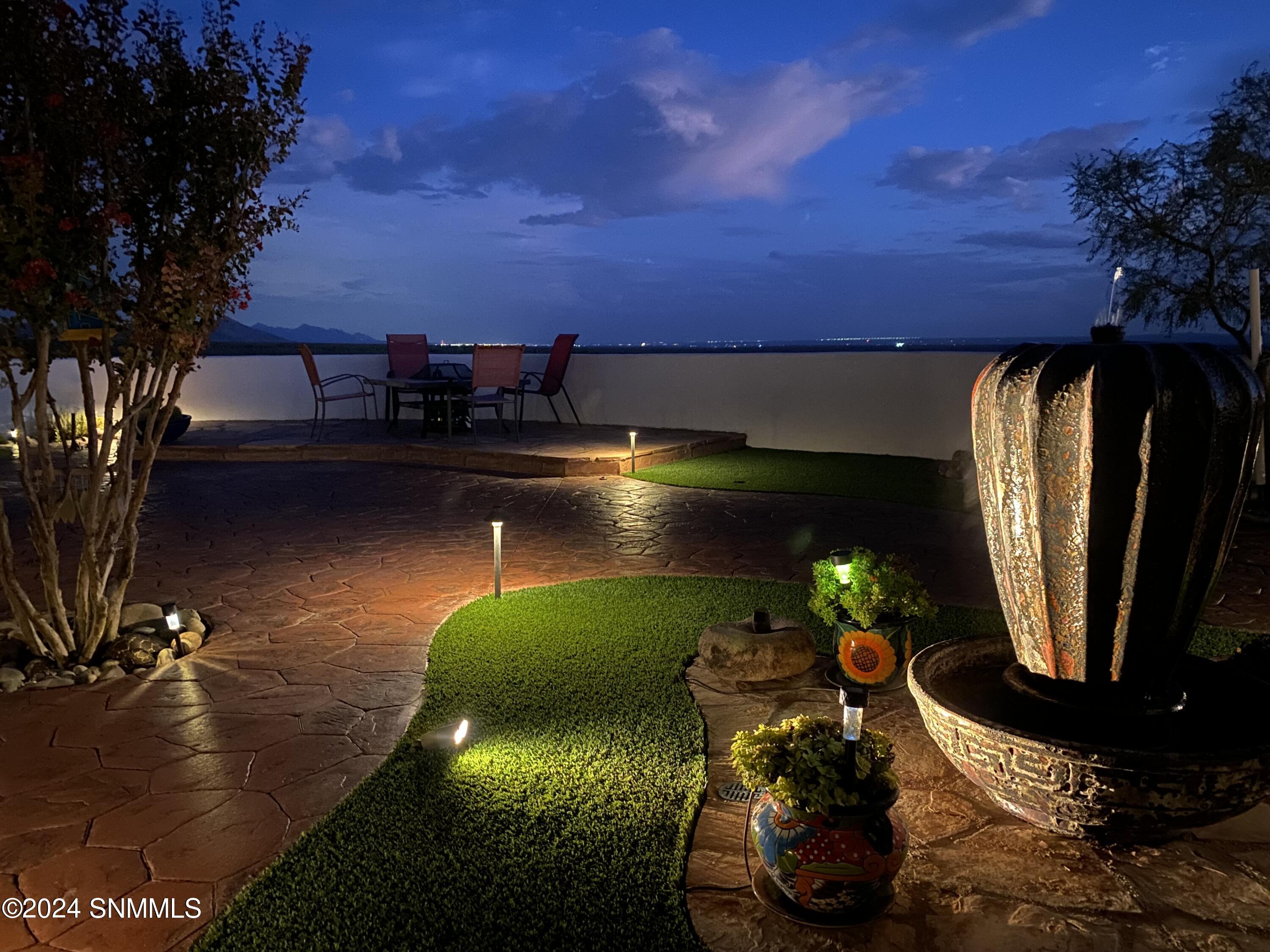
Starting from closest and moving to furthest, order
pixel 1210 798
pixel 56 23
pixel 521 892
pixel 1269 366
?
pixel 1210 798
pixel 521 892
pixel 56 23
pixel 1269 366

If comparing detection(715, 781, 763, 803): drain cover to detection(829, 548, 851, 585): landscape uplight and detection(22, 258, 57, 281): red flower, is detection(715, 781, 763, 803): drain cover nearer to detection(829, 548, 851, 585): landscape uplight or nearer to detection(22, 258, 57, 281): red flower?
detection(829, 548, 851, 585): landscape uplight

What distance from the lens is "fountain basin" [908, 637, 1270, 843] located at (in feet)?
6.26

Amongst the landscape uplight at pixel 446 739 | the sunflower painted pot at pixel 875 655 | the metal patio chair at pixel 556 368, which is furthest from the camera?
the metal patio chair at pixel 556 368

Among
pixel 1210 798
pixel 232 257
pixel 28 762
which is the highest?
pixel 232 257

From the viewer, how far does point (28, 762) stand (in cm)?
298

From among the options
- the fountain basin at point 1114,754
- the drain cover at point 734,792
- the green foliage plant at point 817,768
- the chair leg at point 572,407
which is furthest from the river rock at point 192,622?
the chair leg at point 572,407

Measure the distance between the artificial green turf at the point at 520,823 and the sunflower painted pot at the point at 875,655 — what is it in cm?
58

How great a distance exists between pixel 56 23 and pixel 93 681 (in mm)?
2681

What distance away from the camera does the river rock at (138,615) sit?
4344 millimetres

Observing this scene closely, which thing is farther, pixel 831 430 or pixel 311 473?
pixel 831 430

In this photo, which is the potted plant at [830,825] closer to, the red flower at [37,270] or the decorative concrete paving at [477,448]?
the red flower at [37,270]

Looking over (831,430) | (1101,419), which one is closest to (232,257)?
(1101,419)

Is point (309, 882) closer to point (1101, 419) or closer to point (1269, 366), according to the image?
point (1101, 419)

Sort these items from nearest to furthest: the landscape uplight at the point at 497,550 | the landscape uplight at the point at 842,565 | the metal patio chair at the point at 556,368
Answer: the landscape uplight at the point at 842,565 < the landscape uplight at the point at 497,550 < the metal patio chair at the point at 556,368
